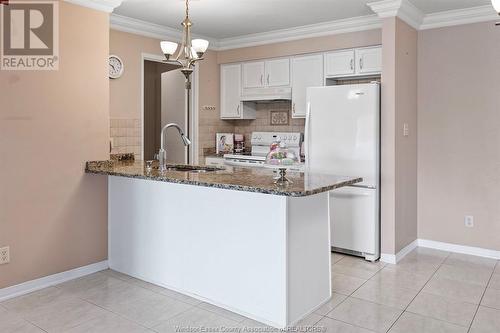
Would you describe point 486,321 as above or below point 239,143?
below

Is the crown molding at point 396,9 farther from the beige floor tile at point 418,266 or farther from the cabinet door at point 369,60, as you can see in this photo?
the beige floor tile at point 418,266

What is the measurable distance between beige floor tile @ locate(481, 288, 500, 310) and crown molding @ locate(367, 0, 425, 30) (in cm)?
248

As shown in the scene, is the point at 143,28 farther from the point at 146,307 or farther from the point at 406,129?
the point at 146,307

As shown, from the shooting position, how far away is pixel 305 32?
497 cm

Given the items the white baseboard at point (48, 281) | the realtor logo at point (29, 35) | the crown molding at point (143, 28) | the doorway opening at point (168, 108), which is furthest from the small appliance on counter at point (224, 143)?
the realtor logo at point (29, 35)

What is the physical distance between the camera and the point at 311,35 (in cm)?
496

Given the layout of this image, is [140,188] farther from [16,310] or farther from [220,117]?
[220,117]

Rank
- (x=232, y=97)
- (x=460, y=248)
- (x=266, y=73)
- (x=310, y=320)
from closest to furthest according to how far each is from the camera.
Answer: (x=310, y=320) → (x=460, y=248) → (x=266, y=73) → (x=232, y=97)

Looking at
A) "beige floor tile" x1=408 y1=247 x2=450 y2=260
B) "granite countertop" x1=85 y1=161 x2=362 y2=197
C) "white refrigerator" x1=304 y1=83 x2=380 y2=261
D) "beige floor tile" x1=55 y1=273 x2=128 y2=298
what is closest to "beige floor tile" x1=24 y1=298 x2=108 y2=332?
"beige floor tile" x1=55 y1=273 x2=128 y2=298

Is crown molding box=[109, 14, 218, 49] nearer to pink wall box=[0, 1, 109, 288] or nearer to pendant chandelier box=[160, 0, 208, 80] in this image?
pink wall box=[0, 1, 109, 288]

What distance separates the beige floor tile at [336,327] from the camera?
104 inches

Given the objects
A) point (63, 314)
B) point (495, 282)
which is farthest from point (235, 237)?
point (495, 282)

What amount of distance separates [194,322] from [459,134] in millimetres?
3202

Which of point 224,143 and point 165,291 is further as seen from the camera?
point 224,143
